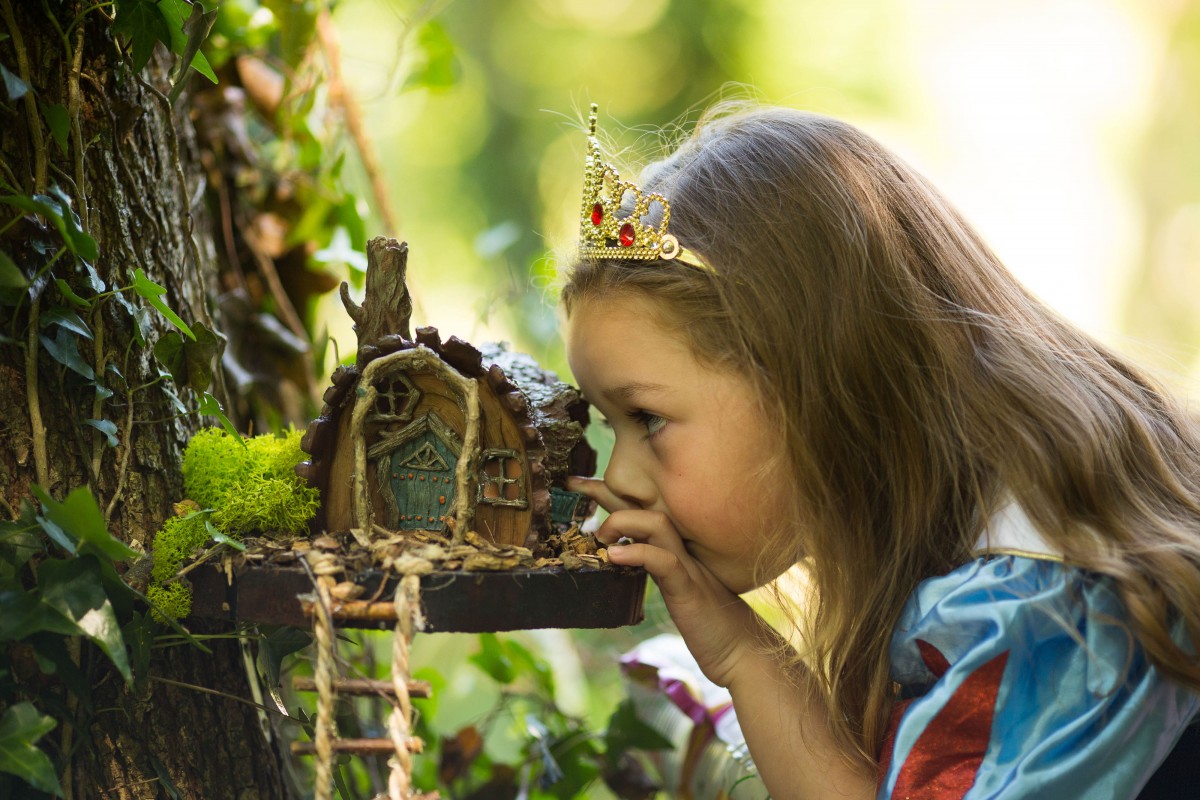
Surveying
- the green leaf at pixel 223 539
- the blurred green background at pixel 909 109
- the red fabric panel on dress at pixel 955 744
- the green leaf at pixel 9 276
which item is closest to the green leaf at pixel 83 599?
the green leaf at pixel 223 539

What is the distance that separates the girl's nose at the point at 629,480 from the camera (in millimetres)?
1092

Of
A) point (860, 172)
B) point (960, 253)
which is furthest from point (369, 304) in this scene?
point (960, 253)

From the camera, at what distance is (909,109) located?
413cm

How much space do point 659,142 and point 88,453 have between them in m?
0.86

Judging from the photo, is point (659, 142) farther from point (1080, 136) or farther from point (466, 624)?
point (1080, 136)

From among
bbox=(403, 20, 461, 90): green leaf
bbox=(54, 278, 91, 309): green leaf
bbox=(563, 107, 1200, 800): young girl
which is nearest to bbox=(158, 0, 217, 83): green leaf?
bbox=(54, 278, 91, 309): green leaf

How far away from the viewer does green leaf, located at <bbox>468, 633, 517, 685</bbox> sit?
1519 mm

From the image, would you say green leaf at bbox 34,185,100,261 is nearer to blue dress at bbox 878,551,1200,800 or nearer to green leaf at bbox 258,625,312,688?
green leaf at bbox 258,625,312,688

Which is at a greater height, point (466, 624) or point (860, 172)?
point (860, 172)

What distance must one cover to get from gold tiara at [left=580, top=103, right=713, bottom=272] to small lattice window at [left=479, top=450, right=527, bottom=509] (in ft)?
0.96

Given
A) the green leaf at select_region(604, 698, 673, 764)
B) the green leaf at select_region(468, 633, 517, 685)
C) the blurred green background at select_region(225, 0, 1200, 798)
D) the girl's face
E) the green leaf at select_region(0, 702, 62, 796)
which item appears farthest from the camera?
the blurred green background at select_region(225, 0, 1200, 798)

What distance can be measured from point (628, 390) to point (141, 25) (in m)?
0.60

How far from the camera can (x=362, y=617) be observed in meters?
0.76

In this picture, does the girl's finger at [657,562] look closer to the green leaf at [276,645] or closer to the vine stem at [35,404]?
the green leaf at [276,645]
